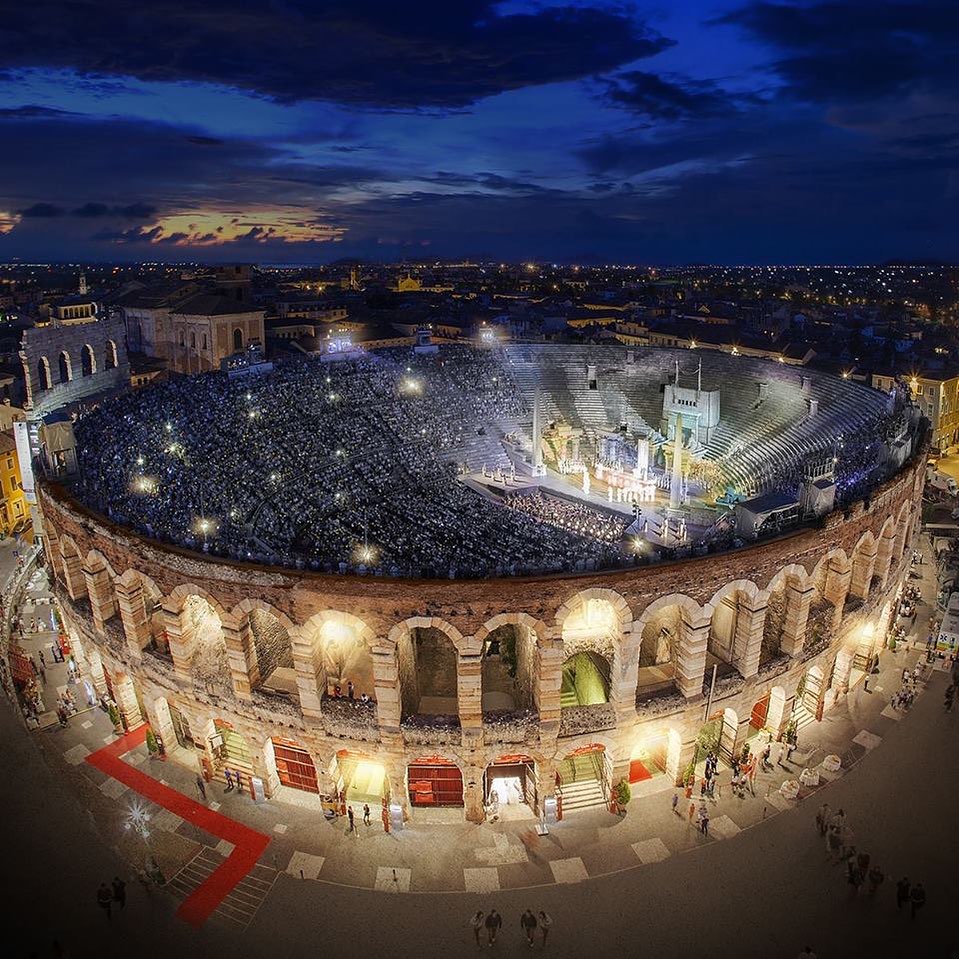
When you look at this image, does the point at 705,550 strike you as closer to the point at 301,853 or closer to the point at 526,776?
the point at 526,776

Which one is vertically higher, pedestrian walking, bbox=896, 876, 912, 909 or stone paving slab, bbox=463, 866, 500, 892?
pedestrian walking, bbox=896, 876, 912, 909

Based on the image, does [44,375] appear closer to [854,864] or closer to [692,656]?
[692,656]

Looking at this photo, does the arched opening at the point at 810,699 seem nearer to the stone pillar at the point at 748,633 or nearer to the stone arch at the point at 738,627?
the stone arch at the point at 738,627

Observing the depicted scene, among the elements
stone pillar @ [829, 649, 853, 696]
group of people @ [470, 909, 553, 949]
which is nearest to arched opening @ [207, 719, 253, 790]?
group of people @ [470, 909, 553, 949]

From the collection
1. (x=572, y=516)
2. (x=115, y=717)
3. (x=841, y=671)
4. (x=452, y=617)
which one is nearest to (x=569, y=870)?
(x=452, y=617)

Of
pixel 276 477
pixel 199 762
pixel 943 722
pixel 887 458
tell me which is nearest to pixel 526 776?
pixel 199 762

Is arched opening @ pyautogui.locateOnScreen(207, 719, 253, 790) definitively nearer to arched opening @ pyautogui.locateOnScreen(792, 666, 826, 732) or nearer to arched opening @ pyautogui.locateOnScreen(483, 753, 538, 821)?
arched opening @ pyautogui.locateOnScreen(483, 753, 538, 821)
